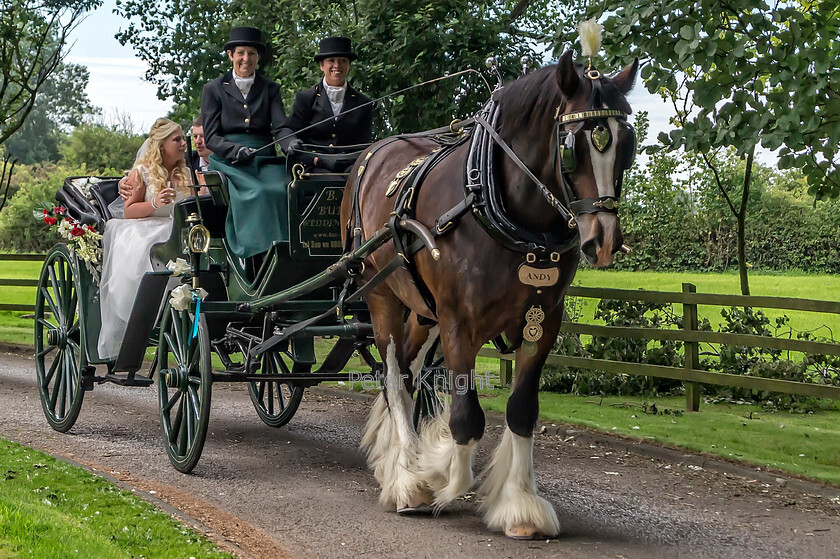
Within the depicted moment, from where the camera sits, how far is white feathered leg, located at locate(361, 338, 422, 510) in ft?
17.7

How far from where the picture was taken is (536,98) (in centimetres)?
464

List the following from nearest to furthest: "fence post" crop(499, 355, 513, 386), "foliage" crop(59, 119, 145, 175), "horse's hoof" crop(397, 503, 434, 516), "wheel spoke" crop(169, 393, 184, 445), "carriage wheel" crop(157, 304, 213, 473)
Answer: "horse's hoof" crop(397, 503, 434, 516)
"carriage wheel" crop(157, 304, 213, 473)
"wheel spoke" crop(169, 393, 184, 445)
"fence post" crop(499, 355, 513, 386)
"foliage" crop(59, 119, 145, 175)

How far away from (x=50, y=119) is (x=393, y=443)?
241ft

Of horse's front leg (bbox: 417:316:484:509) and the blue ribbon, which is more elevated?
the blue ribbon

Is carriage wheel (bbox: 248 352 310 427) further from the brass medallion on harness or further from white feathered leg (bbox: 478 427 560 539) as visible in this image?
the brass medallion on harness

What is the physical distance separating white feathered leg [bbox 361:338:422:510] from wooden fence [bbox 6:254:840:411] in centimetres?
324

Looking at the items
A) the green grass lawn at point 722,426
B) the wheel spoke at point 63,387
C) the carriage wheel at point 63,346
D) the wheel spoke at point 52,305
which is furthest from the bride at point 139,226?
the green grass lawn at point 722,426

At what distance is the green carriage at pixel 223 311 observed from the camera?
20.7ft

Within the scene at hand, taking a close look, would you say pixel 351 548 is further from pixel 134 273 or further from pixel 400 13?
pixel 400 13

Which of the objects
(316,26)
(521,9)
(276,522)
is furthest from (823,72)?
(316,26)

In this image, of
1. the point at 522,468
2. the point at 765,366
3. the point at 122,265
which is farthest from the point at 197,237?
the point at 765,366

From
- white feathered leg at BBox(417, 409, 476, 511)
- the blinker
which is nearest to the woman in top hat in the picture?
white feathered leg at BBox(417, 409, 476, 511)

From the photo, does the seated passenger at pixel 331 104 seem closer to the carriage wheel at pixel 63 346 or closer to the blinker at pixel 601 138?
the carriage wheel at pixel 63 346

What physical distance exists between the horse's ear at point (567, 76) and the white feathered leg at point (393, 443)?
2258 mm
